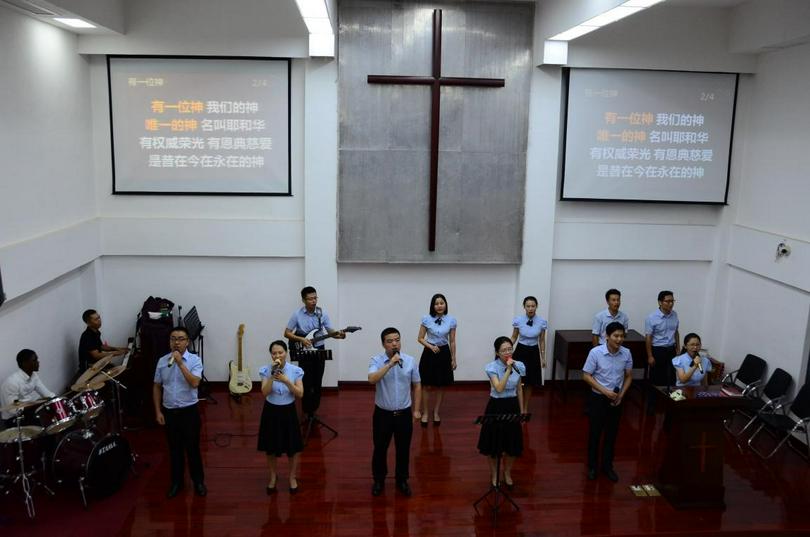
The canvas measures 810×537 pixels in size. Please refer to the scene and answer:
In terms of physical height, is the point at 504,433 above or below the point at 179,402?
below

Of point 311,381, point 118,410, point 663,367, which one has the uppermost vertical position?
point 663,367

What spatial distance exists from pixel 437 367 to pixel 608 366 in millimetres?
1950

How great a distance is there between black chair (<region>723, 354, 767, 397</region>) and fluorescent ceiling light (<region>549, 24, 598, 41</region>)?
4187 millimetres

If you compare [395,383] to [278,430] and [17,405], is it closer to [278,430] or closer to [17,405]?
[278,430]

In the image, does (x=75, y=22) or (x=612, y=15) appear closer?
(x=612, y=15)

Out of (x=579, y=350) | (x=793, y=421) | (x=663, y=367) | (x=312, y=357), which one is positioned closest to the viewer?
(x=793, y=421)

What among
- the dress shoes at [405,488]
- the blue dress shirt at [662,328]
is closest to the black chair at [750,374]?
the blue dress shirt at [662,328]

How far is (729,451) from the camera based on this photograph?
7336 mm

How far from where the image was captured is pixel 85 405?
6.09 meters

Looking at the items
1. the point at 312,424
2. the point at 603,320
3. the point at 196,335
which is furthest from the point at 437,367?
the point at 196,335

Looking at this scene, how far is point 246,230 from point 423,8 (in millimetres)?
3347

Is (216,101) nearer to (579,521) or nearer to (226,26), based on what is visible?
(226,26)

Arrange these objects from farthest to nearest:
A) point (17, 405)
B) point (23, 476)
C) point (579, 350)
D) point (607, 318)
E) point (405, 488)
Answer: point (579, 350), point (607, 318), point (405, 488), point (23, 476), point (17, 405)

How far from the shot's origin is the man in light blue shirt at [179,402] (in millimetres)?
5859
